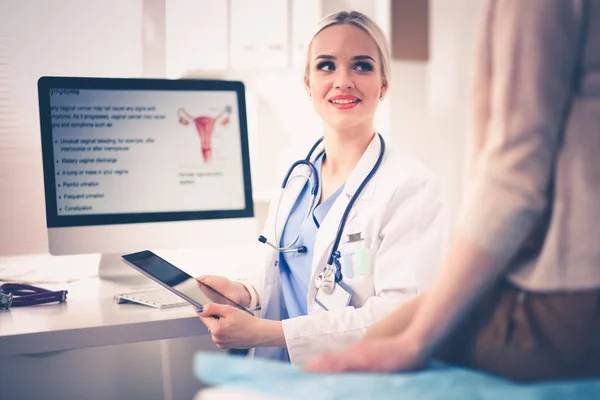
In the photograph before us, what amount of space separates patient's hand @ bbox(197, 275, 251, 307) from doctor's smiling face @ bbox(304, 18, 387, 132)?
40 centimetres

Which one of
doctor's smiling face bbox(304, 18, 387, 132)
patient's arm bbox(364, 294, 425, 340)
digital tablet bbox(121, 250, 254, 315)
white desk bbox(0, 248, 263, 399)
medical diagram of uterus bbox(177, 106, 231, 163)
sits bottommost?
white desk bbox(0, 248, 263, 399)

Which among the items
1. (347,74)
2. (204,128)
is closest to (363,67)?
(347,74)

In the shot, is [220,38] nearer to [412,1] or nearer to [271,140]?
[271,140]

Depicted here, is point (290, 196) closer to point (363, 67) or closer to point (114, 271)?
point (363, 67)

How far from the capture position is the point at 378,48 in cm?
113

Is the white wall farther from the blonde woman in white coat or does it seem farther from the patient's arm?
the patient's arm

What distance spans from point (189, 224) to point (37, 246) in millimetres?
502

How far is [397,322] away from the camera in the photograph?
54 centimetres

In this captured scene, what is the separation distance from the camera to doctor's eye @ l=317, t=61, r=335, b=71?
1147 millimetres

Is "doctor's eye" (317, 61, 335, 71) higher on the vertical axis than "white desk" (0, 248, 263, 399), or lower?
higher

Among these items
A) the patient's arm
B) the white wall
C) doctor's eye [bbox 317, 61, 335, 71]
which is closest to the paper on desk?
doctor's eye [bbox 317, 61, 335, 71]

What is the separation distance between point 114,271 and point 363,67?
768 millimetres

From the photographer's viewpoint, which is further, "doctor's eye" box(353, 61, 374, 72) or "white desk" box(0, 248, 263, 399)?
"doctor's eye" box(353, 61, 374, 72)

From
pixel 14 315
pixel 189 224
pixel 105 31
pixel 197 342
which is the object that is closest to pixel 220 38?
pixel 105 31
